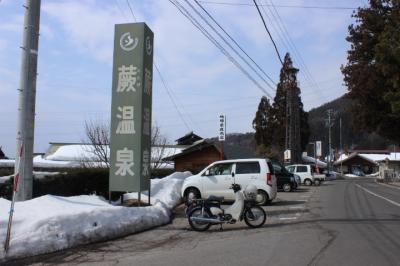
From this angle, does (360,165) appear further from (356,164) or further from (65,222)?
(65,222)

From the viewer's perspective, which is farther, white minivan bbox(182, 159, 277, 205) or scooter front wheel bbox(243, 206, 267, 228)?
white minivan bbox(182, 159, 277, 205)

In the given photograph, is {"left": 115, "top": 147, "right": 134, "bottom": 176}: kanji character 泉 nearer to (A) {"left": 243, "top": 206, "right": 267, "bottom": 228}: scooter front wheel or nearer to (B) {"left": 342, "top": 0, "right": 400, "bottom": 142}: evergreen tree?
(A) {"left": 243, "top": 206, "right": 267, "bottom": 228}: scooter front wheel

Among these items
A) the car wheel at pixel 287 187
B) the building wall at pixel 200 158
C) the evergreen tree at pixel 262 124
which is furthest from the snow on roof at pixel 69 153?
the evergreen tree at pixel 262 124

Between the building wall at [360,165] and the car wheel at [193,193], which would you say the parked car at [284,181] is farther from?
the building wall at [360,165]

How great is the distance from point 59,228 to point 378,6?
130 feet

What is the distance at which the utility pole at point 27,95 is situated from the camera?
42.5 ft

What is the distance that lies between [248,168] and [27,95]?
33.4 feet

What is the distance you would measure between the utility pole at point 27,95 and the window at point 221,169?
9307mm

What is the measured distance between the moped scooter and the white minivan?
658 cm

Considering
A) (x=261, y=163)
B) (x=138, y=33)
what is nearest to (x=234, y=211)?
(x=138, y=33)

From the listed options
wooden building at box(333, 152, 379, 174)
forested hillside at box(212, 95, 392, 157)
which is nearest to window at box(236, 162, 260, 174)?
forested hillside at box(212, 95, 392, 157)

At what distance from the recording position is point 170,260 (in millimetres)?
9117

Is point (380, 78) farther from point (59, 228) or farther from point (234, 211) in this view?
point (59, 228)

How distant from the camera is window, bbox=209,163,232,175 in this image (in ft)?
68.9
